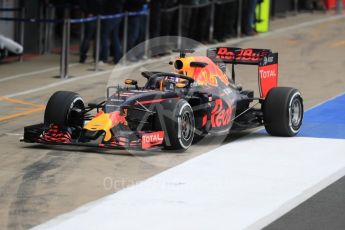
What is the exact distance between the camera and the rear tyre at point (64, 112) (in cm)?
1123

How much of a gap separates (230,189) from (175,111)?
156 centimetres

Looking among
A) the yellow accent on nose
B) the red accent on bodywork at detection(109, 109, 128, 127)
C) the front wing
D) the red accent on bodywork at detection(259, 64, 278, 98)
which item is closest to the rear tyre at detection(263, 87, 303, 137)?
the red accent on bodywork at detection(259, 64, 278, 98)

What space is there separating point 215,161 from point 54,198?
92.8 inches

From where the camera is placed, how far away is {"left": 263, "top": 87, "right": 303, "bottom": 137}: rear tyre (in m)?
11.7

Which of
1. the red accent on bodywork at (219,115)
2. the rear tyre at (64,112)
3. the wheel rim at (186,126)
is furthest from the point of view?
the red accent on bodywork at (219,115)

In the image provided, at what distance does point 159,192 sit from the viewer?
919cm

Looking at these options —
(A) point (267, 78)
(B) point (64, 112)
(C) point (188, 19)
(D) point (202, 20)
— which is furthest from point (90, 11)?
(B) point (64, 112)

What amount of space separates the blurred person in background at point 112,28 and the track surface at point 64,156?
522 millimetres

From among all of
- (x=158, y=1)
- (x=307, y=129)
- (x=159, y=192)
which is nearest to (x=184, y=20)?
(x=158, y=1)

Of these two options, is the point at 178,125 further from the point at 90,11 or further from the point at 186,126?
the point at 90,11

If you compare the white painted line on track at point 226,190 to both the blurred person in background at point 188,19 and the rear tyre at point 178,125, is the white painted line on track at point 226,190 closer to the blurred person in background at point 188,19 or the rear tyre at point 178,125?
the rear tyre at point 178,125

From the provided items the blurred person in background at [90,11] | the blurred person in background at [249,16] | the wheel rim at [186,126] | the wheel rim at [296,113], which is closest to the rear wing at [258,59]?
the wheel rim at [296,113]

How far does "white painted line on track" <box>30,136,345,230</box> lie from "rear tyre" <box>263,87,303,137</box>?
154 mm

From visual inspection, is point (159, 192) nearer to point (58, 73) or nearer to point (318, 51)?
point (58, 73)
